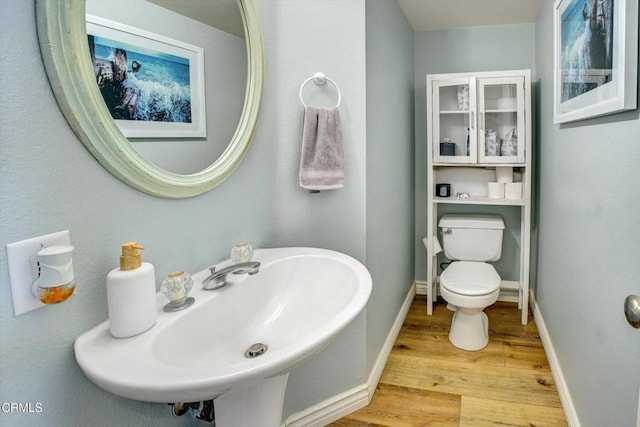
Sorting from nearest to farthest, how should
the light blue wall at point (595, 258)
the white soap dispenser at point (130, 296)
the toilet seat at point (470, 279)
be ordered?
1. the white soap dispenser at point (130, 296)
2. the light blue wall at point (595, 258)
3. the toilet seat at point (470, 279)

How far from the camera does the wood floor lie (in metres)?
1.77

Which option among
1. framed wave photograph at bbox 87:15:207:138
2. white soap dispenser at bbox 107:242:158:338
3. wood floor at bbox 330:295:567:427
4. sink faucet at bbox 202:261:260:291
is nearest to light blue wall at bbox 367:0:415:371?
wood floor at bbox 330:295:567:427

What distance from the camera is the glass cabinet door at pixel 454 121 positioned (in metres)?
2.65

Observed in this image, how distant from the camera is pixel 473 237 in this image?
9.03ft

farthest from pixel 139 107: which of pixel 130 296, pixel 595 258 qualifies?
pixel 595 258

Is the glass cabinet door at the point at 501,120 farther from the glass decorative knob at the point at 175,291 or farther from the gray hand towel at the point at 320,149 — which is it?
the glass decorative knob at the point at 175,291

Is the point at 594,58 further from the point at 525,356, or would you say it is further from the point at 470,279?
the point at 525,356

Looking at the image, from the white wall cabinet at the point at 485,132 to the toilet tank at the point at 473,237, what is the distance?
12 cm

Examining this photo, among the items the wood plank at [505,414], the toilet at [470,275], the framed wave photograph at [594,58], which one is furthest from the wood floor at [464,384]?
the framed wave photograph at [594,58]

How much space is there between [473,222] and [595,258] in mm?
1371

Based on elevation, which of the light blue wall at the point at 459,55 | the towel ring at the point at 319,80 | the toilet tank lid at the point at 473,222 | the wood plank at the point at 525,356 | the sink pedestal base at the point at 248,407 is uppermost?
the light blue wall at the point at 459,55

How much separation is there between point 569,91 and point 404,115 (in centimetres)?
115

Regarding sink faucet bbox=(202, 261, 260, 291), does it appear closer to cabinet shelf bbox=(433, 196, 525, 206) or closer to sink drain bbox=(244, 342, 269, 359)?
sink drain bbox=(244, 342, 269, 359)

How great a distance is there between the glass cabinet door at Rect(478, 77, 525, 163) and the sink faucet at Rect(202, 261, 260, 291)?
6.67 feet
